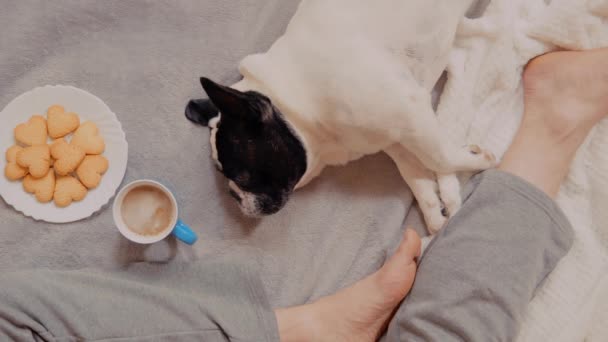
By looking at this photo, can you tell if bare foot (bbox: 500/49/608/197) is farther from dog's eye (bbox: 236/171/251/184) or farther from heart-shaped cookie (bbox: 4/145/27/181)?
heart-shaped cookie (bbox: 4/145/27/181)

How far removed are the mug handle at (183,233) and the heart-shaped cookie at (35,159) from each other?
36 cm

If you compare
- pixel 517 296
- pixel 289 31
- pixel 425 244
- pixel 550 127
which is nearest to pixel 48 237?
pixel 289 31

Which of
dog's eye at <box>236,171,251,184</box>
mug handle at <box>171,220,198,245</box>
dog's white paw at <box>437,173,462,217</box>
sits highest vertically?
dog's white paw at <box>437,173,462,217</box>

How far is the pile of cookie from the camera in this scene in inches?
52.2

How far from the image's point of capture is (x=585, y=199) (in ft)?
4.53

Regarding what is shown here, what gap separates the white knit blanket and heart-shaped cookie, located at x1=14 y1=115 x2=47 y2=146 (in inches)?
39.4

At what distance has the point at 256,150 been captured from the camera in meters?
1.16

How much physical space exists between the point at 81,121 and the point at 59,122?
7 centimetres

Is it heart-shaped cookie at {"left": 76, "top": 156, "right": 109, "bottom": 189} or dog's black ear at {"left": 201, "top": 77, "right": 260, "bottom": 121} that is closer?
dog's black ear at {"left": 201, "top": 77, "right": 260, "bottom": 121}

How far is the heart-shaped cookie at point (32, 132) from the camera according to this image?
4.39 ft

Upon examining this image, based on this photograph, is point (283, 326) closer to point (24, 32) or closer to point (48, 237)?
point (48, 237)

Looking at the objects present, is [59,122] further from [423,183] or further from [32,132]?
[423,183]

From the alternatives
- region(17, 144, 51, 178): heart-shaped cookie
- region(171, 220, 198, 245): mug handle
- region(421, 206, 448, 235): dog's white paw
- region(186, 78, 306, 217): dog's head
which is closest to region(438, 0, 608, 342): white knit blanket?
region(421, 206, 448, 235): dog's white paw

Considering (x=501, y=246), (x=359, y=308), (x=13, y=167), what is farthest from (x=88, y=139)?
(x=501, y=246)
